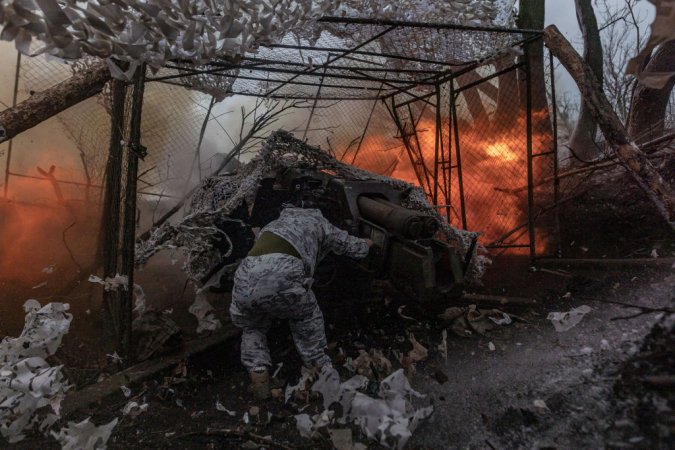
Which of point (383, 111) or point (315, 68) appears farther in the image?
point (383, 111)

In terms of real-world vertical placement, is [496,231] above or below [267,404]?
above

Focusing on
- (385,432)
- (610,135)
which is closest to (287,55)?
(610,135)

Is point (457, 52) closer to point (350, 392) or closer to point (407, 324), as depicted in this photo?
point (407, 324)

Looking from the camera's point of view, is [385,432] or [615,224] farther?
[615,224]

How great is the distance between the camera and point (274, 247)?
3.33 metres

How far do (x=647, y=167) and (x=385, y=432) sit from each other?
12.9ft

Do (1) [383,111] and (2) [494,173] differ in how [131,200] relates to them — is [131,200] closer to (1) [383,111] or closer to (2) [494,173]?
(1) [383,111]

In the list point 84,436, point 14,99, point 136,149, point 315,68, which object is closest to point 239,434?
point 84,436

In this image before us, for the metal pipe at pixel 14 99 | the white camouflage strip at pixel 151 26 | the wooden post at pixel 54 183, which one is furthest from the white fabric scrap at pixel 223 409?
the metal pipe at pixel 14 99

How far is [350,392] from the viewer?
3.08 m

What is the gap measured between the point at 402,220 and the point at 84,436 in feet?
10.1

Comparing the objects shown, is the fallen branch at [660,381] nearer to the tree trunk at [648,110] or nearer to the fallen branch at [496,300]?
the fallen branch at [496,300]

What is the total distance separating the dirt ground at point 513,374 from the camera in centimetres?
222

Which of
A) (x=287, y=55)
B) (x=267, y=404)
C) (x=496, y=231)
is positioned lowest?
(x=267, y=404)
